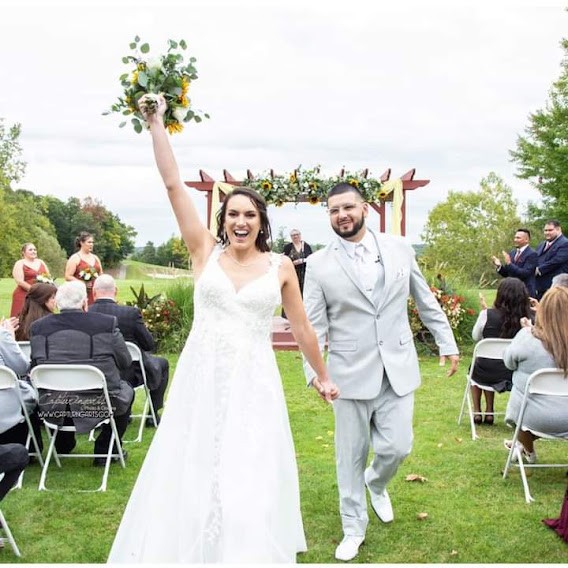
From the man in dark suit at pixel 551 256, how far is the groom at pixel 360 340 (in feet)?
26.0

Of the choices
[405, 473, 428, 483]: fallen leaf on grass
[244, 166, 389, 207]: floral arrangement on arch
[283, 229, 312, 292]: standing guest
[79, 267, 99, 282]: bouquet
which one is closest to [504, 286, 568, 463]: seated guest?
[405, 473, 428, 483]: fallen leaf on grass

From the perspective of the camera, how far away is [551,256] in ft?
39.0

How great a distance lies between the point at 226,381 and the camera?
388 centimetres

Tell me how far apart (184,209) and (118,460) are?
3.39 meters

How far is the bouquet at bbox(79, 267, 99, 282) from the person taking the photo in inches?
475

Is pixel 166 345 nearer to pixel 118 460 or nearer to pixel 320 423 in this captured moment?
pixel 320 423

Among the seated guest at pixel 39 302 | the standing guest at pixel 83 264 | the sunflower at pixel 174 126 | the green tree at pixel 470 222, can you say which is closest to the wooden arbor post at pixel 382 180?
the standing guest at pixel 83 264

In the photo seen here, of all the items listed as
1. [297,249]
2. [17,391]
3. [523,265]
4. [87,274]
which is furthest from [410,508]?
[297,249]

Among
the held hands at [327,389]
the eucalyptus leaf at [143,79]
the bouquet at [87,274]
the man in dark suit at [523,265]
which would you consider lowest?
the held hands at [327,389]

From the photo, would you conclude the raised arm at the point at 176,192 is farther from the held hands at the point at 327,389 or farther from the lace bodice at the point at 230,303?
the held hands at the point at 327,389

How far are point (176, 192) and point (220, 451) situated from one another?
4.43ft

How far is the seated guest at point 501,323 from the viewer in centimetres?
730

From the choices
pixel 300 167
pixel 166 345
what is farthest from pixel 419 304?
pixel 300 167

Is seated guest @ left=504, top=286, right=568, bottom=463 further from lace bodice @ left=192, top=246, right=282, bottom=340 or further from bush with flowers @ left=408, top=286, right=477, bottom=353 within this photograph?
bush with flowers @ left=408, top=286, right=477, bottom=353
